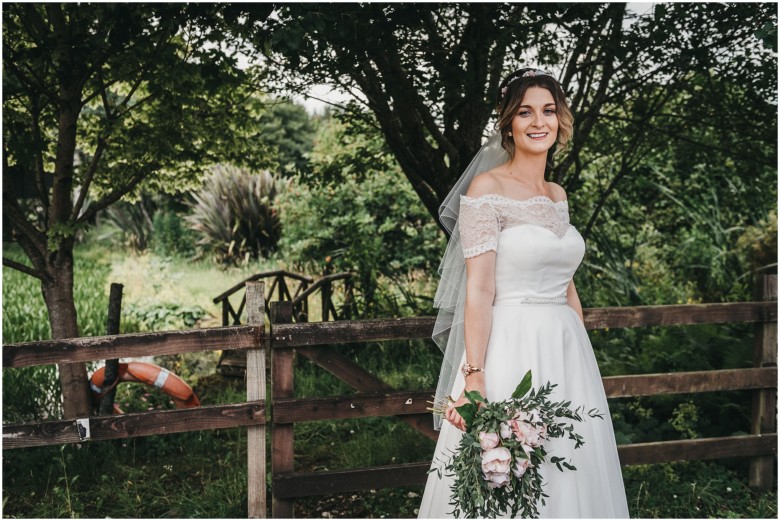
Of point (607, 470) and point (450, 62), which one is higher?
point (450, 62)

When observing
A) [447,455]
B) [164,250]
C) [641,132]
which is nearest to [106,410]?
[447,455]

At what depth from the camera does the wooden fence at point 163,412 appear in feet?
11.6

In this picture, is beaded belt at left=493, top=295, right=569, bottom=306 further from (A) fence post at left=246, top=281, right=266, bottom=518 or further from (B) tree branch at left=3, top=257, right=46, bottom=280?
(B) tree branch at left=3, top=257, right=46, bottom=280

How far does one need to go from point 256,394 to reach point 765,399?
11.3ft

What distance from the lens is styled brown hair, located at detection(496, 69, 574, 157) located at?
2861mm

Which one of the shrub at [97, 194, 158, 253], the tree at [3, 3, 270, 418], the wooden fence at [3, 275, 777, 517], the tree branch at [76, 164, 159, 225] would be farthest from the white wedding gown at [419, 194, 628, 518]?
the shrub at [97, 194, 158, 253]

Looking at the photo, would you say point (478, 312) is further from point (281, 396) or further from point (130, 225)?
point (130, 225)

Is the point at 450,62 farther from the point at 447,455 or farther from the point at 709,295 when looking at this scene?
the point at 709,295

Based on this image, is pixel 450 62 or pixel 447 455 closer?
pixel 447 455

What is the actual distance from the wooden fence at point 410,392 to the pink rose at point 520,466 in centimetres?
158

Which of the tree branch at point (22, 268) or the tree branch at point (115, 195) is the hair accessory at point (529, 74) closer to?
the tree branch at point (115, 195)

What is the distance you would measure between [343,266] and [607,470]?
607 centimetres

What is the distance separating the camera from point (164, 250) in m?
15.9

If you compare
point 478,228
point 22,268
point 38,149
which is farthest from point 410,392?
point 38,149
